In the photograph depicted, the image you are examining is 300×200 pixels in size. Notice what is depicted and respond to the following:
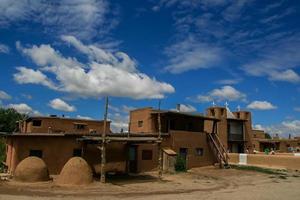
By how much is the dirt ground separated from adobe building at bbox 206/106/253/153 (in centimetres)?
2419

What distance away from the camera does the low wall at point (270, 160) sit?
44.6 m

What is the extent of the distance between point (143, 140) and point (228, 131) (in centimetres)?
3333

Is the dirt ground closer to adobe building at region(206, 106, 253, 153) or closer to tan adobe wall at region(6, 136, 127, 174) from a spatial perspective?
tan adobe wall at region(6, 136, 127, 174)

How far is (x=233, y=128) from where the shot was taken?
204ft

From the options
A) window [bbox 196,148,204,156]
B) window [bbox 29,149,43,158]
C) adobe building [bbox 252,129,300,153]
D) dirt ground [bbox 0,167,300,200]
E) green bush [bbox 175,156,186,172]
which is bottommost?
→ dirt ground [bbox 0,167,300,200]

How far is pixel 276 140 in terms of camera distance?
76.1m

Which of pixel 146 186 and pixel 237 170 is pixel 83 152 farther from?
pixel 237 170

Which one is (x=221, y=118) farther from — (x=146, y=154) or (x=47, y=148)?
(x=47, y=148)

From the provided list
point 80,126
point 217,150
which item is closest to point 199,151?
point 217,150

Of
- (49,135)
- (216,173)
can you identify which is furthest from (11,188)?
(216,173)

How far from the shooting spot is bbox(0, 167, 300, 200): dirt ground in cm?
2267

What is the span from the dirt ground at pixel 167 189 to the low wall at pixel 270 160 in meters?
10.2

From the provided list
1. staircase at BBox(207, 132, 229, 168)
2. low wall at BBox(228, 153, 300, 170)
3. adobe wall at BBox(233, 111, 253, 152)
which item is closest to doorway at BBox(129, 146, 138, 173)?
staircase at BBox(207, 132, 229, 168)

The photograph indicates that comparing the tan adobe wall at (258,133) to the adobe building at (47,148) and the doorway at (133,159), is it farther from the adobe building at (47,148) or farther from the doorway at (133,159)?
the adobe building at (47,148)
